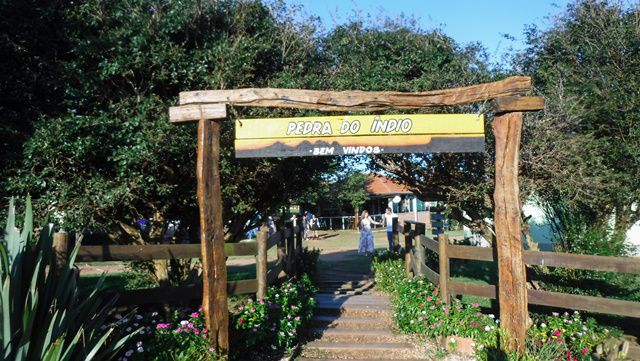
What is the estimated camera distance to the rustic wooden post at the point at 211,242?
5.43 meters

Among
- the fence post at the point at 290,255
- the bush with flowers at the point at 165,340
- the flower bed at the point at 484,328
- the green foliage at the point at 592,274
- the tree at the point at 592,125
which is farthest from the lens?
the fence post at the point at 290,255

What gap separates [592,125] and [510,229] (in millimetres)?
3920

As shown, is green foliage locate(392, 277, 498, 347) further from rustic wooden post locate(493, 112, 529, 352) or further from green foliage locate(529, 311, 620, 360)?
green foliage locate(529, 311, 620, 360)

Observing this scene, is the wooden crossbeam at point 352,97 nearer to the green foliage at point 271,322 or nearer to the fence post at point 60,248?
the fence post at point 60,248

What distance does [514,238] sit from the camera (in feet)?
19.1

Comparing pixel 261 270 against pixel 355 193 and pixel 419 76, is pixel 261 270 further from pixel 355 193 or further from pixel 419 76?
pixel 355 193

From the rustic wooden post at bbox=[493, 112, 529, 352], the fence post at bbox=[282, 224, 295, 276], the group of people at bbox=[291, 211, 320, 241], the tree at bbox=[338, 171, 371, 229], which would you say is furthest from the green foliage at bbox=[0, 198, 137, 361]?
the tree at bbox=[338, 171, 371, 229]

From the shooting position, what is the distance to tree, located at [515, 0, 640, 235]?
7973 mm

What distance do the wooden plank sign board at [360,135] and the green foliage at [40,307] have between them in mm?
2397

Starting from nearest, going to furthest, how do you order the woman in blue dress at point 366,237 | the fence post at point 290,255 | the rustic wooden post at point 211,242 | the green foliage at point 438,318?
1. the rustic wooden post at point 211,242
2. the green foliage at point 438,318
3. the fence post at point 290,255
4. the woman in blue dress at point 366,237

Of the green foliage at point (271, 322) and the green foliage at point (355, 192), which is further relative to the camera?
the green foliage at point (355, 192)

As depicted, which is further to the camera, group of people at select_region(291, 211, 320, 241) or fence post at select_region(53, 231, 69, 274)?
group of people at select_region(291, 211, 320, 241)

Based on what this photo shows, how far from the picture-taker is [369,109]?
6031 mm

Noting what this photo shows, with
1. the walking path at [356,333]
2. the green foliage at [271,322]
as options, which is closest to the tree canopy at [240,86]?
the green foliage at [271,322]
